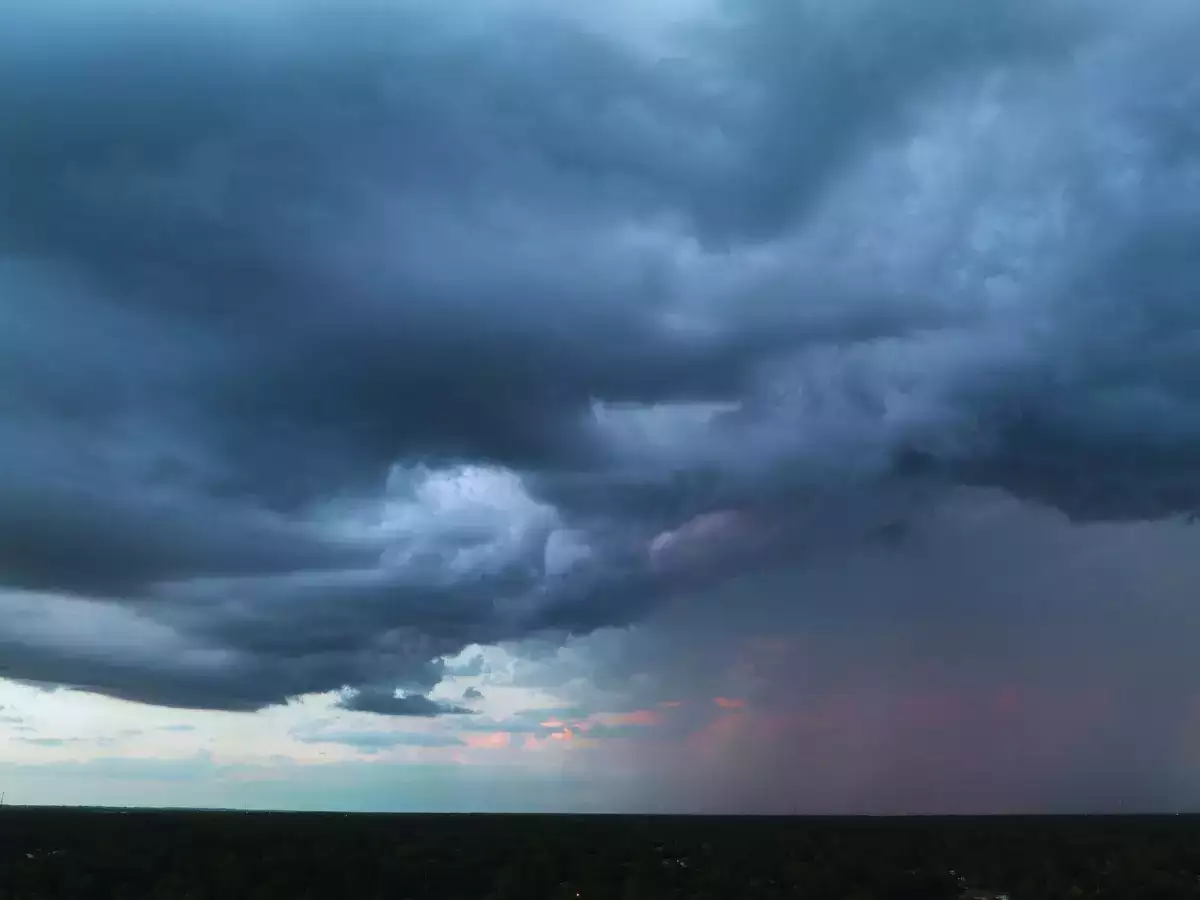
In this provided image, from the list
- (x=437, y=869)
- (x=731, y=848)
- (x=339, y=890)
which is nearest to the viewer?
(x=339, y=890)

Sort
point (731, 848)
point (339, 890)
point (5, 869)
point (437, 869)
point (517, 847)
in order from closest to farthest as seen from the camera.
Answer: point (339, 890) → point (5, 869) → point (437, 869) → point (731, 848) → point (517, 847)

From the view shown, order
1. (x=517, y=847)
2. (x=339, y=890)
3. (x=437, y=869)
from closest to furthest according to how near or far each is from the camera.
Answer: (x=339, y=890) → (x=437, y=869) → (x=517, y=847)

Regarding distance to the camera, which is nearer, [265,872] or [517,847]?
[265,872]

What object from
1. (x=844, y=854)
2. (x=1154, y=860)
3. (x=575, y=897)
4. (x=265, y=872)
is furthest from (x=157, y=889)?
(x=1154, y=860)

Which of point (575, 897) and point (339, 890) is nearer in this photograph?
point (575, 897)

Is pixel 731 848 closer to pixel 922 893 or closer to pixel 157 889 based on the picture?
pixel 922 893

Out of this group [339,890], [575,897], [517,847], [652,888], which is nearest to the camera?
[575,897]

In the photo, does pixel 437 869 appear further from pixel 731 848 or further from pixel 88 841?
pixel 88 841

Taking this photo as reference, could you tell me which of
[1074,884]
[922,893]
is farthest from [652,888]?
[1074,884]
